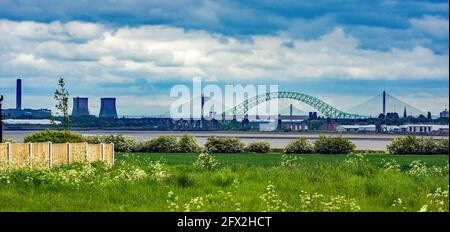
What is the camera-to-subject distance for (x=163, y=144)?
4334 centimetres

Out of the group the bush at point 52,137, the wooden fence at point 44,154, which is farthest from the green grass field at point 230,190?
the bush at point 52,137

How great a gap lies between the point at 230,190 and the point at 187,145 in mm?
28566

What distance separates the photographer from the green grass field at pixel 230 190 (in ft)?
42.5

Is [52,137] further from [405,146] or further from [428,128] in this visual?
[405,146]

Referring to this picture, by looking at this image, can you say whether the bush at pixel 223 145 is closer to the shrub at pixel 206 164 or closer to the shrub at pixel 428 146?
the shrub at pixel 428 146

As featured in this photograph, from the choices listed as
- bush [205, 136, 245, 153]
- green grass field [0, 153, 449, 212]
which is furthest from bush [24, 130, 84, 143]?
bush [205, 136, 245, 153]

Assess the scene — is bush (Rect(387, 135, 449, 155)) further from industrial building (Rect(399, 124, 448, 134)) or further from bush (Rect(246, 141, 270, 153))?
industrial building (Rect(399, 124, 448, 134))

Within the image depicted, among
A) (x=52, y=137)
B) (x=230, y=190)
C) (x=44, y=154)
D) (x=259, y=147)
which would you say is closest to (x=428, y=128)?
(x=230, y=190)

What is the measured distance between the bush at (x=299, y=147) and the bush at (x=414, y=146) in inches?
199
